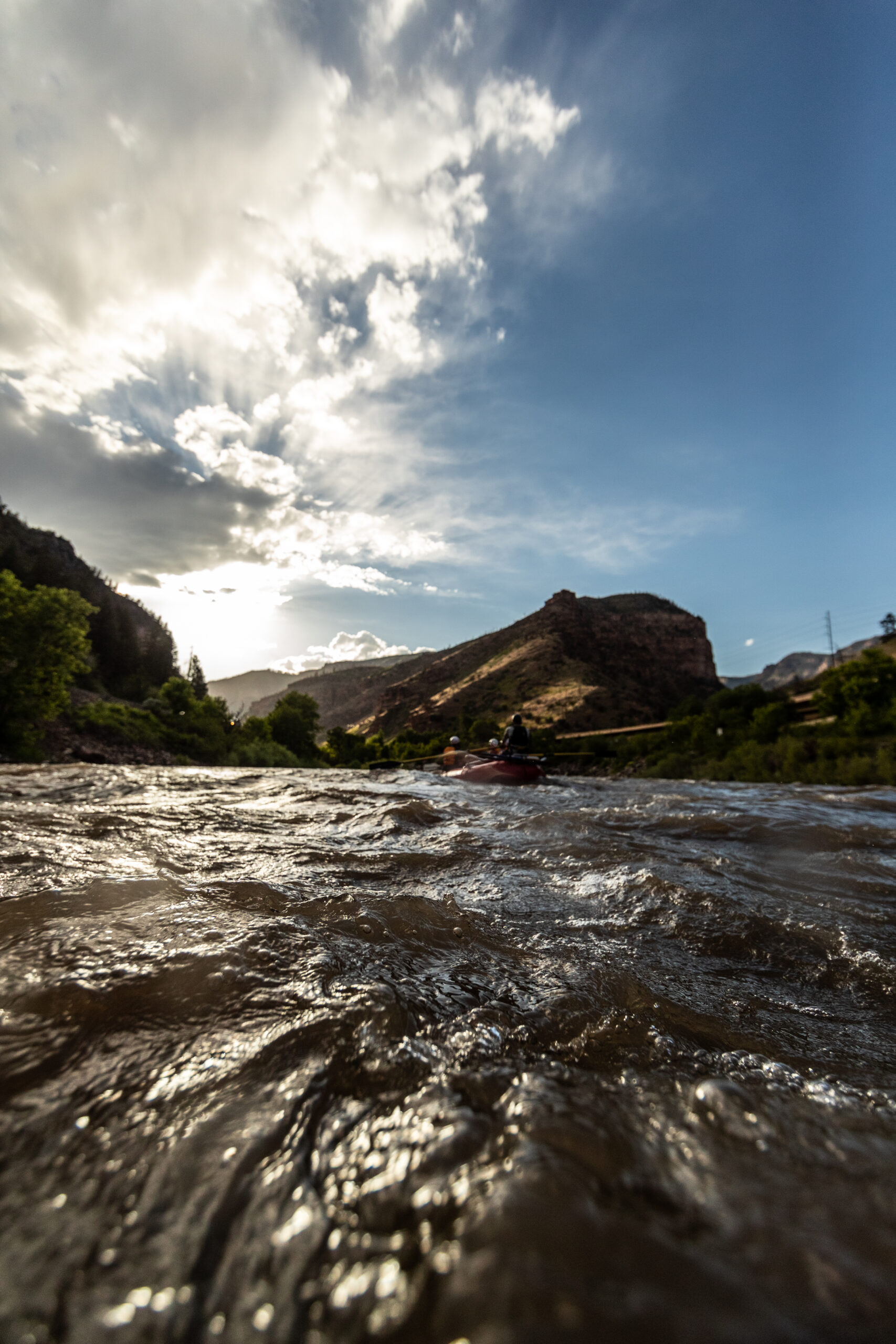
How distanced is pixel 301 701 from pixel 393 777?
35.9 m

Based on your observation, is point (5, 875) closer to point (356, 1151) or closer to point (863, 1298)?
point (356, 1151)

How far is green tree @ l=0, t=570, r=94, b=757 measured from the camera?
60.6 ft

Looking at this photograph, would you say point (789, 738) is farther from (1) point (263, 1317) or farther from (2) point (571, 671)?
(2) point (571, 671)

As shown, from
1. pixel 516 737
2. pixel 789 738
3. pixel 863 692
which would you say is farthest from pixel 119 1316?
pixel 863 692

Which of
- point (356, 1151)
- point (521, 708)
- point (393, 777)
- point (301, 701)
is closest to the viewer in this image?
point (356, 1151)

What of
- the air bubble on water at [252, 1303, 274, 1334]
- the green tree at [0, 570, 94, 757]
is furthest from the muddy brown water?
the green tree at [0, 570, 94, 757]

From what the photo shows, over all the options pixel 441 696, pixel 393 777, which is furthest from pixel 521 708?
pixel 393 777

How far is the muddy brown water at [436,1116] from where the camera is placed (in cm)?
82

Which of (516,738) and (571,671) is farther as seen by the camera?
(571,671)

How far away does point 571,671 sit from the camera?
6950 centimetres

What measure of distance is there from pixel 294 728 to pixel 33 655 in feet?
89.8

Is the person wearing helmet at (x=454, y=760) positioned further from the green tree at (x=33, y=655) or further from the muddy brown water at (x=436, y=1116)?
the muddy brown water at (x=436, y=1116)

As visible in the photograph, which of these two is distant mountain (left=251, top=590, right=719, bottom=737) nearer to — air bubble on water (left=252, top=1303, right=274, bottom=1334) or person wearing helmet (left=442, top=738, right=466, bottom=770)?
person wearing helmet (left=442, top=738, right=466, bottom=770)

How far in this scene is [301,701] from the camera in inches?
1956
